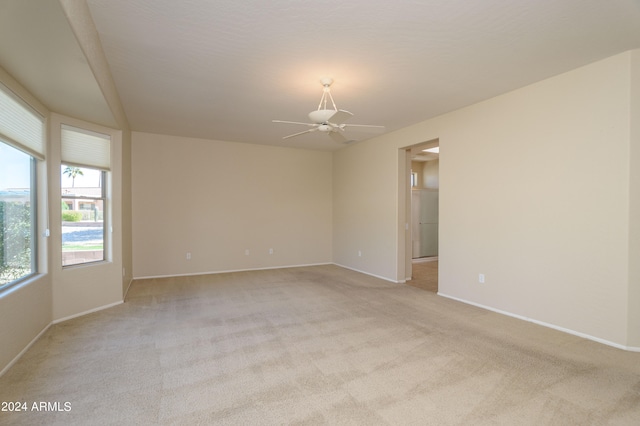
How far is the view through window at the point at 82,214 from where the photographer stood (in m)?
3.72

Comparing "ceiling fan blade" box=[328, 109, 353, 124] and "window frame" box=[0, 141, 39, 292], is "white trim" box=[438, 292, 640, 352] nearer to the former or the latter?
"ceiling fan blade" box=[328, 109, 353, 124]

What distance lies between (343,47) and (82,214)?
12.4 feet

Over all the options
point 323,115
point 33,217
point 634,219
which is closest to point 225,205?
point 33,217

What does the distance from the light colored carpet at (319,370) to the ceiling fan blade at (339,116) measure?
2314mm

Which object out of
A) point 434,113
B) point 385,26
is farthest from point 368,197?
point 385,26

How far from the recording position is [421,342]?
120 inches

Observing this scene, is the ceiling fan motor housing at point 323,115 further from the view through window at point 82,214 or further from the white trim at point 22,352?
the white trim at point 22,352

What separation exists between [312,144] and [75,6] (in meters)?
5.06

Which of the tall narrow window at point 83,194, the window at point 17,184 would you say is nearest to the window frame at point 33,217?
the window at point 17,184

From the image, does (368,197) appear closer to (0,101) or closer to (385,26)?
(385,26)

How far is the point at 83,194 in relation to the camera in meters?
3.94

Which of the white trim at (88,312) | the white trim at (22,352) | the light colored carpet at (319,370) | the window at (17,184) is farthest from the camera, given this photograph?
the white trim at (88,312)

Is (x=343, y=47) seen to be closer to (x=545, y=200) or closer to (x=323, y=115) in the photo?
(x=323, y=115)

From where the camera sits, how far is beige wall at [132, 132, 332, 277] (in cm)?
595
